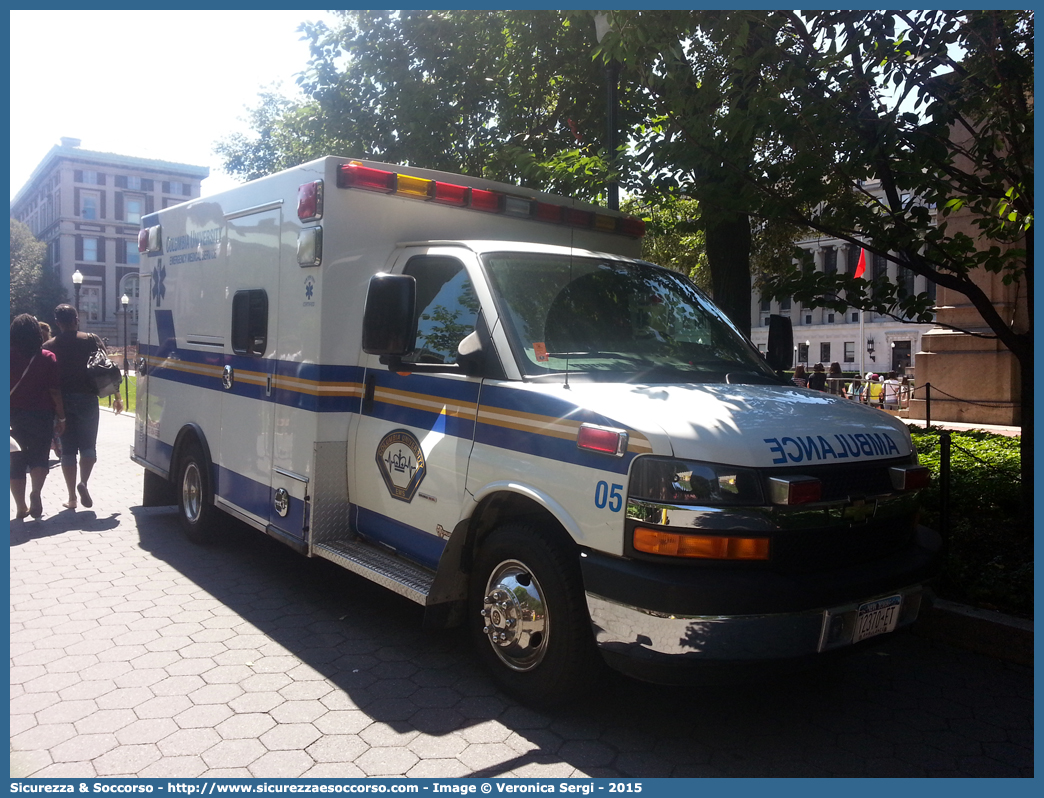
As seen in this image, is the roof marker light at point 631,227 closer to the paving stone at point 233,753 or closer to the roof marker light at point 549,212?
the roof marker light at point 549,212

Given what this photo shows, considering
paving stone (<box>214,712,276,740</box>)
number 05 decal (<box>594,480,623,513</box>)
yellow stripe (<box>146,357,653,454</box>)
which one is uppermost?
yellow stripe (<box>146,357,653,454</box>)

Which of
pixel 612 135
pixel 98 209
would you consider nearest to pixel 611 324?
pixel 612 135

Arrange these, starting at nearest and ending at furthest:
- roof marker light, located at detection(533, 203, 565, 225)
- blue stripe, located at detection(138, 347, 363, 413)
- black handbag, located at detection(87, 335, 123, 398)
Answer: blue stripe, located at detection(138, 347, 363, 413), roof marker light, located at detection(533, 203, 565, 225), black handbag, located at detection(87, 335, 123, 398)

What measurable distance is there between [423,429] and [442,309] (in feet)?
2.26

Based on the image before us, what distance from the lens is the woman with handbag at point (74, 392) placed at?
329 inches

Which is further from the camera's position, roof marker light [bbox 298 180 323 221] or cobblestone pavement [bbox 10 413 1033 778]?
A: roof marker light [bbox 298 180 323 221]

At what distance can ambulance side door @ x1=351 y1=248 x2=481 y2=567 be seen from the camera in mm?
4484

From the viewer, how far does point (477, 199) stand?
5.58m

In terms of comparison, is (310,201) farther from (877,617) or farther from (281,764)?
(877,617)

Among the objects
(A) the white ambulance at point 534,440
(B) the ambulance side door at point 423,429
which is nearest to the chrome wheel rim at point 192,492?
(A) the white ambulance at point 534,440

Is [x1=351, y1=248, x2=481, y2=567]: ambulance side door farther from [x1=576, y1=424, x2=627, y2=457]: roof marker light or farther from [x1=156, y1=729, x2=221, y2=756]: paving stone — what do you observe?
[x1=156, y1=729, x2=221, y2=756]: paving stone

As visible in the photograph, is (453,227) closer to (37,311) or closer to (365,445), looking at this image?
(365,445)

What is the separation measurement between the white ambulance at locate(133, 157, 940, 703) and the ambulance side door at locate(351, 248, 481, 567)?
0.02 meters

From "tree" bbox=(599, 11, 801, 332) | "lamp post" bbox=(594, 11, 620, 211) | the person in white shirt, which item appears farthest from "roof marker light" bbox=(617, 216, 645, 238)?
the person in white shirt
